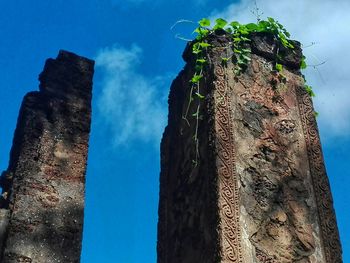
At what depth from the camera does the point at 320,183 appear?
3.43m

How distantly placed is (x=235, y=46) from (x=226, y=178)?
1.15m

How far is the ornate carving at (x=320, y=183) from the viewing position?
3191 millimetres

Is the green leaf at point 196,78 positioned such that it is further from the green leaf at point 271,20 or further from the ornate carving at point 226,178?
the green leaf at point 271,20

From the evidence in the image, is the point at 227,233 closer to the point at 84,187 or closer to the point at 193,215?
the point at 193,215

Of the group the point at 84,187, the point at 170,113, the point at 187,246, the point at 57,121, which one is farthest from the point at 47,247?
the point at 187,246

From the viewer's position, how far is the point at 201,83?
3604 millimetres

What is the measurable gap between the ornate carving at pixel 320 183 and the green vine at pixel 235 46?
8.3 inches

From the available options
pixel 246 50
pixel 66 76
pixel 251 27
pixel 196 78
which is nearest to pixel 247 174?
pixel 196 78

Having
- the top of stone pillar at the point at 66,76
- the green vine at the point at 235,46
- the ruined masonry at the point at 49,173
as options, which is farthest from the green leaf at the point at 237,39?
the top of stone pillar at the point at 66,76

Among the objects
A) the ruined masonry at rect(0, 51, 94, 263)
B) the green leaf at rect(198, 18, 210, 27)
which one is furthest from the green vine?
the ruined masonry at rect(0, 51, 94, 263)

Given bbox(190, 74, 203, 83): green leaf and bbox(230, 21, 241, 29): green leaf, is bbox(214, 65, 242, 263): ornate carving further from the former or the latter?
bbox(230, 21, 241, 29): green leaf

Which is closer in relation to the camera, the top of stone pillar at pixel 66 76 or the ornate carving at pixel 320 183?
the ornate carving at pixel 320 183

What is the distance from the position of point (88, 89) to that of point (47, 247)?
2.16 meters

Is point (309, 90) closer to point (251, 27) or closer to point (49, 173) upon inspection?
point (251, 27)
